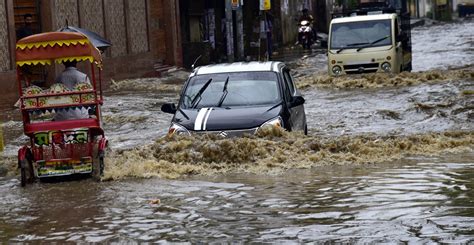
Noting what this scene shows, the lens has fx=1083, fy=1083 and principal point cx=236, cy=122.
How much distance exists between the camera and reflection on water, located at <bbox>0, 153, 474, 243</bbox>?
988 centimetres

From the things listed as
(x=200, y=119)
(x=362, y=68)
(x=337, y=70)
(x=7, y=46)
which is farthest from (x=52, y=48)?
(x=337, y=70)

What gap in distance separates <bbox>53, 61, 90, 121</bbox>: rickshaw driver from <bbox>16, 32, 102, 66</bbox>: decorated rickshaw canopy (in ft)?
1.25

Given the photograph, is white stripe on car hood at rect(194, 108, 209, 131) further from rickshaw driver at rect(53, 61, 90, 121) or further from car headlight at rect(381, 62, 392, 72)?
car headlight at rect(381, 62, 392, 72)

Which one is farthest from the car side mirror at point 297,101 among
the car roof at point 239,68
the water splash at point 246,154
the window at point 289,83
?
the car roof at point 239,68

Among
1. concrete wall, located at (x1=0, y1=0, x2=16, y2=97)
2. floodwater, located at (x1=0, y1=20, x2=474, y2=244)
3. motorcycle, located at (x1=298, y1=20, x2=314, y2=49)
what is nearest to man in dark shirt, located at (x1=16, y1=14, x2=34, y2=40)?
concrete wall, located at (x1=0, y1=0, x2=16, y2=97)

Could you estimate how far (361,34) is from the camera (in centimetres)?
2975

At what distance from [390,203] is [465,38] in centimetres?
4419

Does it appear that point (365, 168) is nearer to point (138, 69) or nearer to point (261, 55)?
point (138, 69)

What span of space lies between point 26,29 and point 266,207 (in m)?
18.2

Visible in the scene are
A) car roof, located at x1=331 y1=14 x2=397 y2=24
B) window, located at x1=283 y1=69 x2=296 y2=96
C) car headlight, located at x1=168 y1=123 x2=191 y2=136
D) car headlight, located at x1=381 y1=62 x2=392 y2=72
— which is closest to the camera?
car headlight, located at x1=168 y1=123 x2=191 y2=136

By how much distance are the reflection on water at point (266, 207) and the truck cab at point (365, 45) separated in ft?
47.6

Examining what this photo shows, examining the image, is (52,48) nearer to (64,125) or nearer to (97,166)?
(64,125)

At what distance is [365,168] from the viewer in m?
14.3

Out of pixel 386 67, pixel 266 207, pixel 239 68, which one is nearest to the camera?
pixel 266 207
